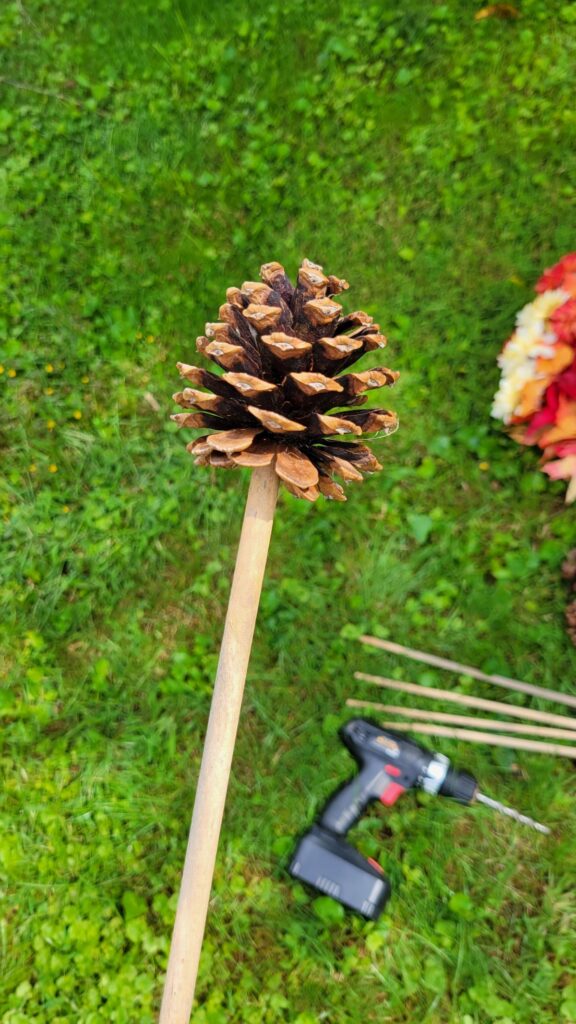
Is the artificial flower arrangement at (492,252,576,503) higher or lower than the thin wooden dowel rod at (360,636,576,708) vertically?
higher

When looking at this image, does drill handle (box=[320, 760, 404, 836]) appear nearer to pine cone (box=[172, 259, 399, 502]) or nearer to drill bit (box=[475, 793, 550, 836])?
drill bit (box=[475, 793, 550, 836])

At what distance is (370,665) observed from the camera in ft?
10.7

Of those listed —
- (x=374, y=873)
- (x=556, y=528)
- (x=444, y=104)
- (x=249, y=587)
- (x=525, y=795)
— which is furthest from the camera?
(x=444, y=104)

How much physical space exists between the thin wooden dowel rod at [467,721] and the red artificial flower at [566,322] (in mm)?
1829

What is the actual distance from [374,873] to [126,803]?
48.9 inches

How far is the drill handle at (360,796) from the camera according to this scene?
→ 300 cm

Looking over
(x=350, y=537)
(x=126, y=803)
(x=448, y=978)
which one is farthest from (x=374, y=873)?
(x=350, y=537)

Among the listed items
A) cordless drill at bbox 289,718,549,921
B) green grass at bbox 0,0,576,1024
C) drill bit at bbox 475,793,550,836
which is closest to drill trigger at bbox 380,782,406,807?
cordless drill at bbox 289,718,549,921

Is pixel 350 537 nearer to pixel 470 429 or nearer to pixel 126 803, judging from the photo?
pixel 470 429

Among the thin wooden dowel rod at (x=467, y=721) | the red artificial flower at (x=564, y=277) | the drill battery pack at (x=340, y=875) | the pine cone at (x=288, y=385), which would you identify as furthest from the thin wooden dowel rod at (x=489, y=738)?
the red artificial flower at (x=564, y=277)

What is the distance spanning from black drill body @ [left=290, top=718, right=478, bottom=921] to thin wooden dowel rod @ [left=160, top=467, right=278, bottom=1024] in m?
1.12

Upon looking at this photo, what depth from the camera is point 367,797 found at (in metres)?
3.01

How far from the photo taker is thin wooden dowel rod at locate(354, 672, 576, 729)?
310 cm

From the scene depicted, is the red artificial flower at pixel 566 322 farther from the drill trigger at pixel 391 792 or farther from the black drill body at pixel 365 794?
the drill trigger at pixel 391 792
